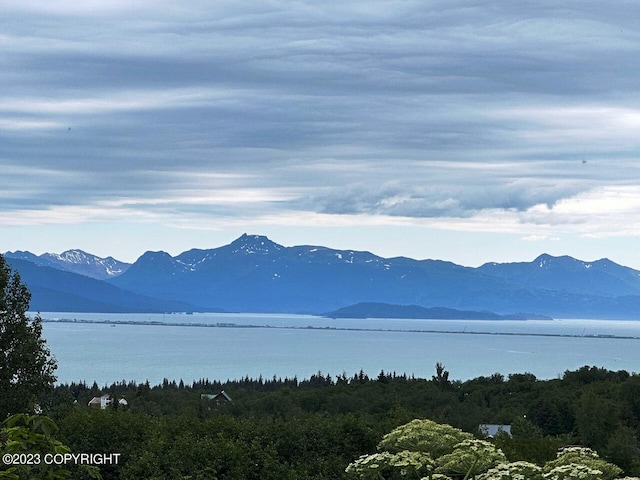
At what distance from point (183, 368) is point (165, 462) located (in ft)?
507

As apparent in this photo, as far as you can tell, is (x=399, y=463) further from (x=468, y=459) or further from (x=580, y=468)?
(x=580, y=468)

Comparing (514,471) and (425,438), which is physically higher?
(425,438)

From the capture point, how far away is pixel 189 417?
16703 mm

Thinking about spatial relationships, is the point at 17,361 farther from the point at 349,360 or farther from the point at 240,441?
the point at 349,360

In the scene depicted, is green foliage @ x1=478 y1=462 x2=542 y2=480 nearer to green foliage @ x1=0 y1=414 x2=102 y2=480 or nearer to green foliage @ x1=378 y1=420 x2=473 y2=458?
green foliage @ x1=378 y1=420 x2=473 y2=458

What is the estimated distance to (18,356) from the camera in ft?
68.6

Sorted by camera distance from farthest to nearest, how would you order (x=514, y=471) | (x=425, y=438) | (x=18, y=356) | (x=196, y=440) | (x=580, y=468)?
(x=18, y=356) → (x=196, y=440) → (x=425, y=438) → (x=514, y=471) → (x=580, y=468)

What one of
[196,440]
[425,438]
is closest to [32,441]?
[425,438]

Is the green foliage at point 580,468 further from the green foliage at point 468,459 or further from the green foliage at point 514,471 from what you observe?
the green foliage at point 468,459

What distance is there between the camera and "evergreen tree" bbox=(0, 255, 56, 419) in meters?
20.5

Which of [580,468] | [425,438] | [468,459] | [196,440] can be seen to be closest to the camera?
[580,468]

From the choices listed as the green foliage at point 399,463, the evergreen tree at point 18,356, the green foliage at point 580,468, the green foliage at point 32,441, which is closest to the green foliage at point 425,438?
the green foliage at point 399,463

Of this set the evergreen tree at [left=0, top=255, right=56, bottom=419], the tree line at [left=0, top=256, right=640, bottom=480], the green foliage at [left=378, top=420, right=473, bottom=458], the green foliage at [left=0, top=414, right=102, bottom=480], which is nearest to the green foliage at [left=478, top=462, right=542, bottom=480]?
the tree line at [left=0, top=256, right=640, bottom=480]

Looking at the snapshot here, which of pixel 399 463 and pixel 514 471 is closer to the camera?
pixel 514 471
